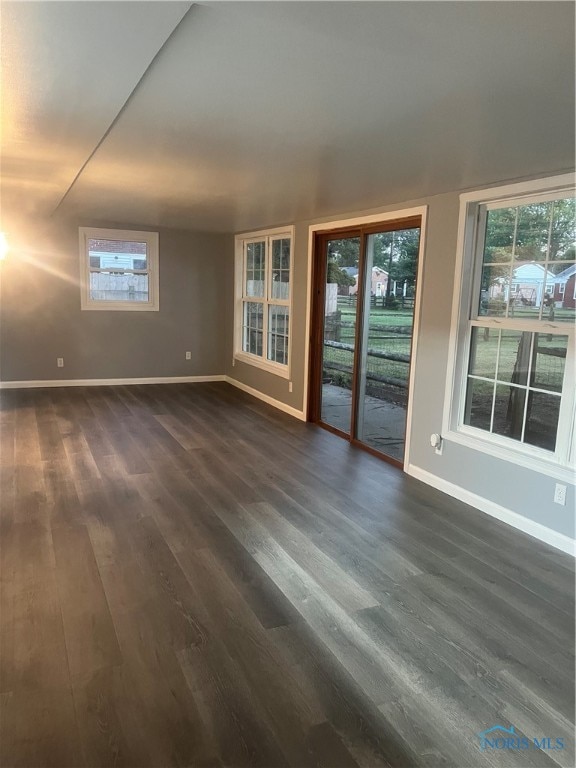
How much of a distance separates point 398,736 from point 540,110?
240 cm

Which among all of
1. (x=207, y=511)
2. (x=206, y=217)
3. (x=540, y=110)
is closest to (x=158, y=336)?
(x=206, y=217)

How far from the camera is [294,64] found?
1.76 m

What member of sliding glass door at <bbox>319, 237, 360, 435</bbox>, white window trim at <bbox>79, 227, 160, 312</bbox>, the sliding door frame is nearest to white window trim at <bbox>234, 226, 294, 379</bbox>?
the sliding door frame

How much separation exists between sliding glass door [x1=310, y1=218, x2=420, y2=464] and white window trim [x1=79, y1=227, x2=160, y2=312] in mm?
3002

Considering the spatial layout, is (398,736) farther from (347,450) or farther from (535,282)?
(347,450)

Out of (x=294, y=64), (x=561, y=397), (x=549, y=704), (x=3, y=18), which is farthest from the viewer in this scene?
(x=561, y=397)

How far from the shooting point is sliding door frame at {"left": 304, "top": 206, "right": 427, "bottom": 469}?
4.25 meters

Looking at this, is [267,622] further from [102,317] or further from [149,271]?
[149,271]

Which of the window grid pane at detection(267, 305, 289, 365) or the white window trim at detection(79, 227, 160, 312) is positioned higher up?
the white window trim at detection(79, 227, 160, 312)

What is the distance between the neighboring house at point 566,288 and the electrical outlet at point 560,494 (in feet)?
3.54

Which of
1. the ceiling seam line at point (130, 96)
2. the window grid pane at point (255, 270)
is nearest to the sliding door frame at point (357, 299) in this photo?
the window grid pane at point (255, 270)

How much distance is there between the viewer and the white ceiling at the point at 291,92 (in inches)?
57.0

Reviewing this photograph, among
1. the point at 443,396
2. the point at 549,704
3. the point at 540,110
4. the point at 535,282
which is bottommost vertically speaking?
the point at 549,704

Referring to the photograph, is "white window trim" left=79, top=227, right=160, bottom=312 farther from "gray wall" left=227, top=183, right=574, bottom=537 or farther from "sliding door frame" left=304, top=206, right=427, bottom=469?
"gray wall" left=227, top=183, right=574, bottom=537
